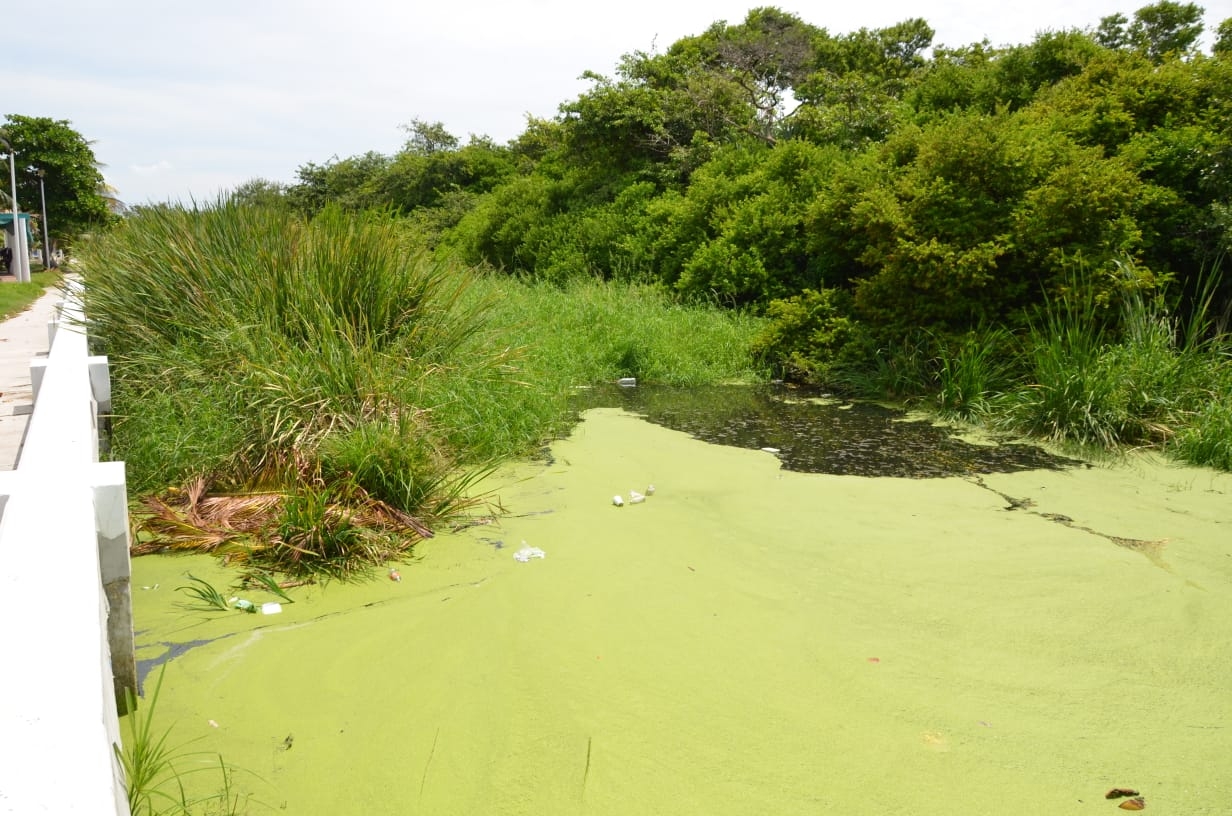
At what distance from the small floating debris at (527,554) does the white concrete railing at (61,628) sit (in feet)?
5.56

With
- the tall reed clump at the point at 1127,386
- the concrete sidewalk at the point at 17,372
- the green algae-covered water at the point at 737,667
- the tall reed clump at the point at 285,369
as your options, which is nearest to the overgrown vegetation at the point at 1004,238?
the tall reed clump at the point at 1127,386

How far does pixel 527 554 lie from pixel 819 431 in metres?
3.42

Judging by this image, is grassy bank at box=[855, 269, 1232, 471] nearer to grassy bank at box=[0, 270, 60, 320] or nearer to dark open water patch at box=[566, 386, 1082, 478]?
dark open water patch at box=[566, 386, 1082, 478]

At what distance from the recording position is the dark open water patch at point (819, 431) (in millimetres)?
5551

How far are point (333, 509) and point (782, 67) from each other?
674 inches

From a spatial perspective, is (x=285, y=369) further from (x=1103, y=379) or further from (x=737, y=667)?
(x=1103, y=379)

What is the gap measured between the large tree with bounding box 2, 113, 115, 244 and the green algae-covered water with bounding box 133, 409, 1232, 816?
38.2 meters

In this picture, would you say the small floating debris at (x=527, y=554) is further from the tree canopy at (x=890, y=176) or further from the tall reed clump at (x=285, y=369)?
the tree canopy at (x=890, y=176)

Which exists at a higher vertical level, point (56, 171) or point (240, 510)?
point (56, 171)

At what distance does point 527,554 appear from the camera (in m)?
3.85

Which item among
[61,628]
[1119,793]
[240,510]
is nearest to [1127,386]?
[1119,793]

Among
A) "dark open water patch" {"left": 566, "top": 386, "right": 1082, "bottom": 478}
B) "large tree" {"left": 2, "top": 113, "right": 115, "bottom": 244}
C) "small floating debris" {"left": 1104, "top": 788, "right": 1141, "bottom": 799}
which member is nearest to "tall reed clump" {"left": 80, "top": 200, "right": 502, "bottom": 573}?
"dark open water patch" {"left": 566, "top": 386, "right": 1082, "bottom": 478}

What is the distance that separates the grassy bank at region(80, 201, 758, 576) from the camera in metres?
4.00

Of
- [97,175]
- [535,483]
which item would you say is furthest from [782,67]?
[97,175]
